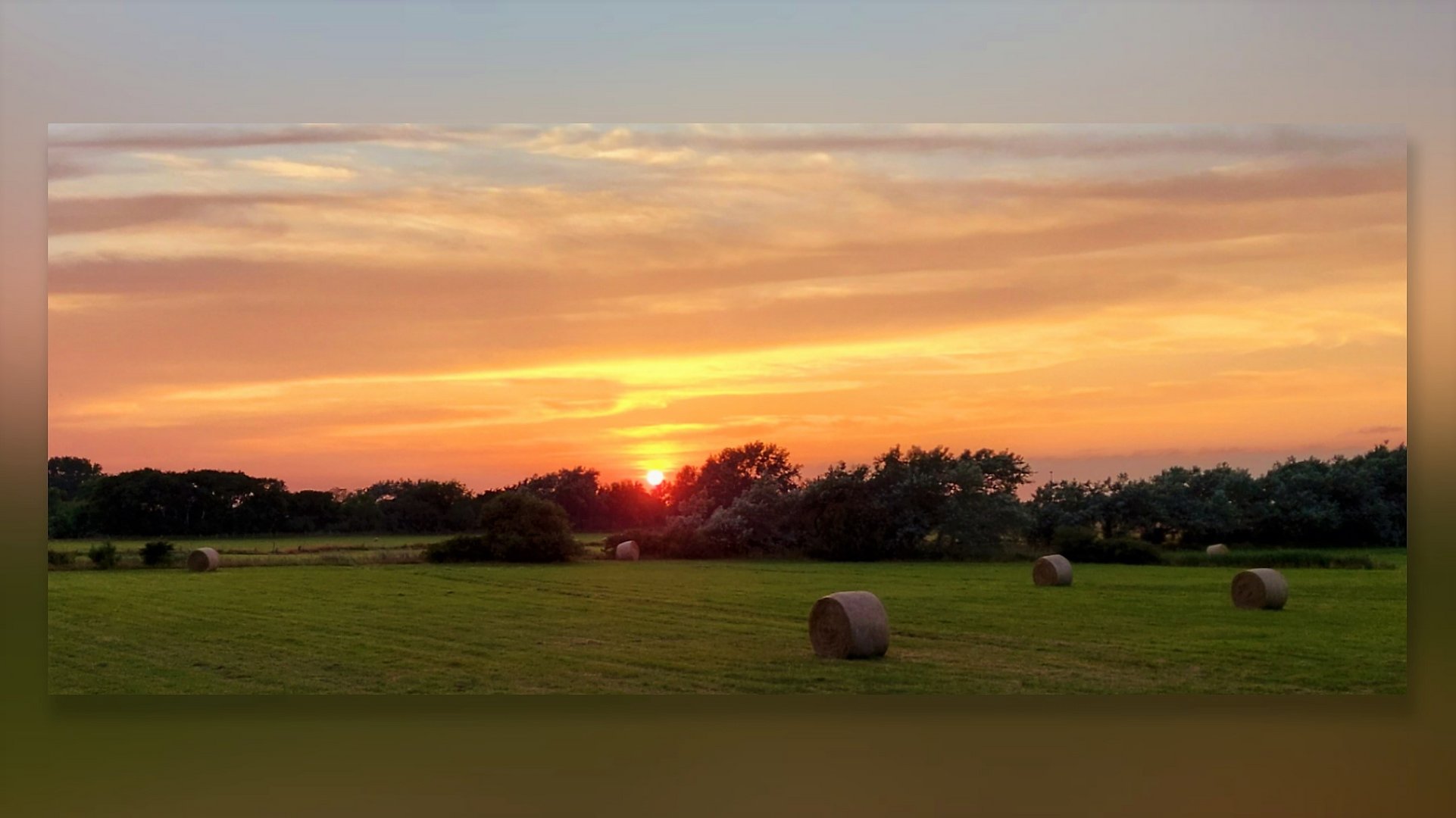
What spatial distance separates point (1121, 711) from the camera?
22.2 ft

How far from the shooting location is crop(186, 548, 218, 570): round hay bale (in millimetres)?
7109

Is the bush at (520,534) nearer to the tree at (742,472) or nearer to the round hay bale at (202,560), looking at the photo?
the tree at (742,472)

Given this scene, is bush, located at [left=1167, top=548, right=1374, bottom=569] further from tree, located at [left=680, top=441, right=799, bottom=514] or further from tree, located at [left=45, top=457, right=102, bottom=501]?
tree, located at [left=45, top=457, right=102, bottom=501]

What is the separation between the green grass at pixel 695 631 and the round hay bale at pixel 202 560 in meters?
0.06

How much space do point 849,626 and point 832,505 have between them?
0.67m

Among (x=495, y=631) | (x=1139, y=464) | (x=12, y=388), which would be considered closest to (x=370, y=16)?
(x=12, y=388)

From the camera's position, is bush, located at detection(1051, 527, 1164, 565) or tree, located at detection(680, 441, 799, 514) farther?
bush, located at detection(1051, 527, 1164, 565)

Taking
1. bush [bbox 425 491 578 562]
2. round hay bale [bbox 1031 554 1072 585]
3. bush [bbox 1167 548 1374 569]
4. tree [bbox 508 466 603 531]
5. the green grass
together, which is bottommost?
the green grass

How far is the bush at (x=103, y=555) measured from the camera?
6.95m

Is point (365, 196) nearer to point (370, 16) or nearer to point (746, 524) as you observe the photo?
point (370, 16)

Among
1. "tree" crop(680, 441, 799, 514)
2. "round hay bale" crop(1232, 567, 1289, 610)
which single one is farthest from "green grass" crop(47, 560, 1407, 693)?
"tree" crop(680, 441, 799, 514)

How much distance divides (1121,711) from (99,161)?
18.0 ft

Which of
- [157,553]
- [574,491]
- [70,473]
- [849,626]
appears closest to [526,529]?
[574,491]

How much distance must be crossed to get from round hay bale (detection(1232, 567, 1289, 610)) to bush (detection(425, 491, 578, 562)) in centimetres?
322
